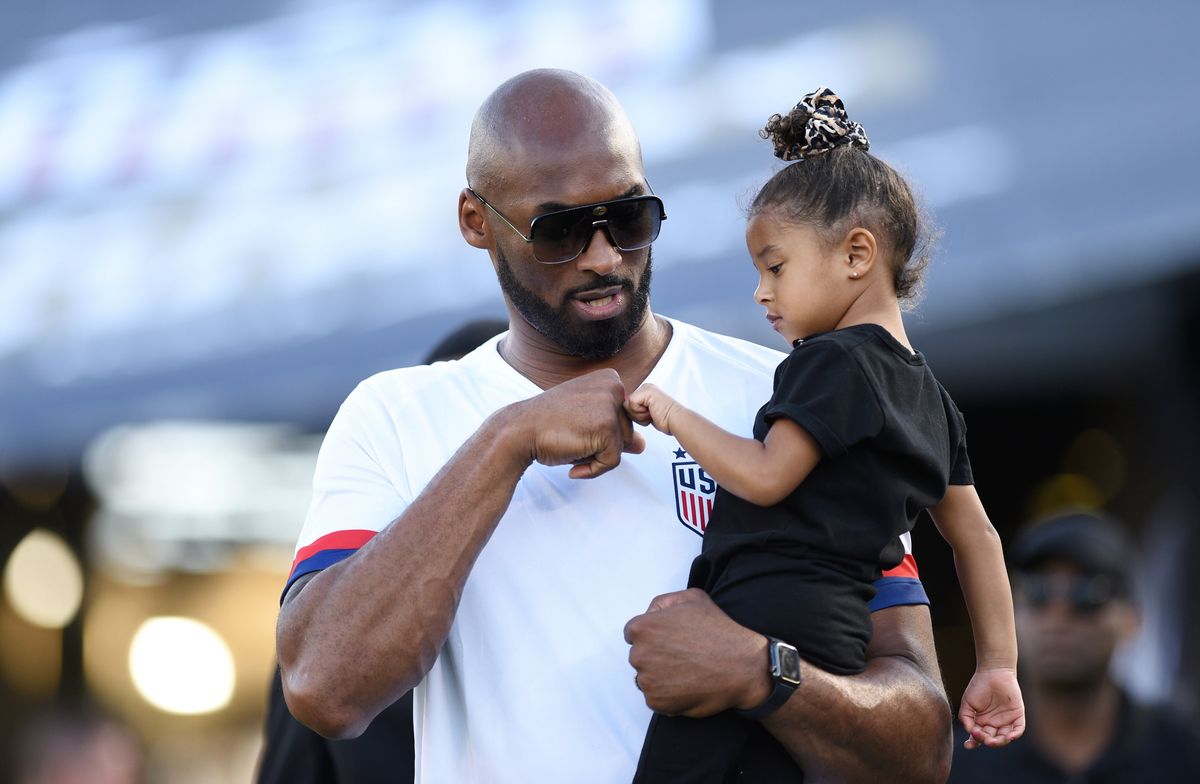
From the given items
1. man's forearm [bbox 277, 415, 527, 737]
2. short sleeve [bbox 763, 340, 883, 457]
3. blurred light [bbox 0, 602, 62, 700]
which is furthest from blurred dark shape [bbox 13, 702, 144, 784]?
short sleeve [bbox 763, 340, 883, 457]

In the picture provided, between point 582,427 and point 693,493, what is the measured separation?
298mm

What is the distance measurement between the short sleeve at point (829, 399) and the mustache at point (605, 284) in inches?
17.4

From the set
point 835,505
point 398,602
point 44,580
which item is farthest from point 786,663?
point 44,580

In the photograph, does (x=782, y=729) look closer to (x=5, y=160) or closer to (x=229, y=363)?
(x=229, y=363)

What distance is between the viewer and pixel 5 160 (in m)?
7.78

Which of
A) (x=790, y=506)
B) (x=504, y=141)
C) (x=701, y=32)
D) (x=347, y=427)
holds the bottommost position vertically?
(x=790, y=506)

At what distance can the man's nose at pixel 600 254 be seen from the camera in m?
2.71

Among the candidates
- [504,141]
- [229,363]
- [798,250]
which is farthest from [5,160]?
[798,250]

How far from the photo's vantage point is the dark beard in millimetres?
2768

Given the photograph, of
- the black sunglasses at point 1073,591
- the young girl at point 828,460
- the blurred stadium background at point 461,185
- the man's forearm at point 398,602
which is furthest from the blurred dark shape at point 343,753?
the blurred stadium background at point 461,185

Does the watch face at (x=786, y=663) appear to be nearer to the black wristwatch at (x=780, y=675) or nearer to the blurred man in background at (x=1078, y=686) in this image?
the black wristwatch at (x=780, y=675)

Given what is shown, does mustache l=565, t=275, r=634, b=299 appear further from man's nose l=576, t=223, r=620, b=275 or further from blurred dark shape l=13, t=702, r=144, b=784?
blurred dark shape l=13, t=702, r=144, b=784

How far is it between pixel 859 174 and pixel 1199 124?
5485 mm

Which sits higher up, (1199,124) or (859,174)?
(1199,124)
